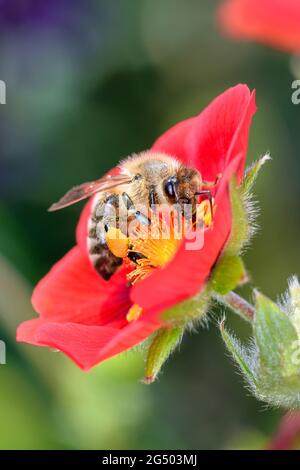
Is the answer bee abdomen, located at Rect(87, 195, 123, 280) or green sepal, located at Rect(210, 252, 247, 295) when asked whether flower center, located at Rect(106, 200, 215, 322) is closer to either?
bee abdomen, located at Rect(87, 195, 123, 280)

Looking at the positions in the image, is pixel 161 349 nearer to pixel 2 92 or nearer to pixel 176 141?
pixel 176 141

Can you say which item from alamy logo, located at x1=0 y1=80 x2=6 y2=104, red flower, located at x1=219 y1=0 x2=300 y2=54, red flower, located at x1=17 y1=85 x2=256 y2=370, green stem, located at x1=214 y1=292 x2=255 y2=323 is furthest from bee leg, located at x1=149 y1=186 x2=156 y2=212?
alamy logo, located at x1=0 y1=80 x2=6 y2=104

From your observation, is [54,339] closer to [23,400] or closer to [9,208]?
[23,400]

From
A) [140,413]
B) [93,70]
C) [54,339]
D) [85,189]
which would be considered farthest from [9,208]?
[54,339]

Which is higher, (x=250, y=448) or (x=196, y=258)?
(x=196, y=258)

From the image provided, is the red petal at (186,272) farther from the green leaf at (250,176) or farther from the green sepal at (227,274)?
the green leaf at (250,176)
